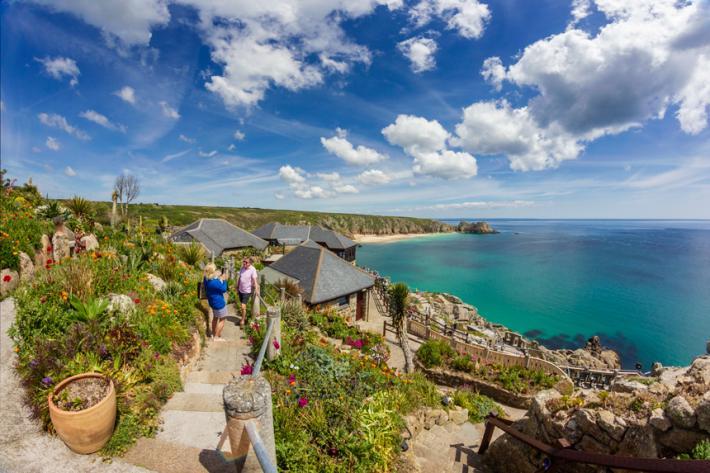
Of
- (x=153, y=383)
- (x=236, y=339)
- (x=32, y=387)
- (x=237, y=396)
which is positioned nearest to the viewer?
(x=237, y=396)

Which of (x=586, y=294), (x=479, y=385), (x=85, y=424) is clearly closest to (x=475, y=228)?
(x=586, y=294)

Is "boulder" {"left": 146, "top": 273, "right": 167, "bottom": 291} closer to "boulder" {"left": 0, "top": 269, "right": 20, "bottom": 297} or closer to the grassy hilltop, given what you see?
"boulder" {"left": 0, "top": 269, "right": 20, "bottom": 297}

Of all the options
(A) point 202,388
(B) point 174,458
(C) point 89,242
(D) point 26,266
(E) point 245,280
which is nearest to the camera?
(B) point 174,458

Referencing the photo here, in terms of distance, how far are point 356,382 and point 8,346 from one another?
8.14 metres

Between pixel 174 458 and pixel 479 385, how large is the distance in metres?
15.0

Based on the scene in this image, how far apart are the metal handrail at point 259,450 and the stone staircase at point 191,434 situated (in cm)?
185

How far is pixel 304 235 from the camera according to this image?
4500cm

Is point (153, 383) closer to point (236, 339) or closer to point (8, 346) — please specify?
point (236, 339)

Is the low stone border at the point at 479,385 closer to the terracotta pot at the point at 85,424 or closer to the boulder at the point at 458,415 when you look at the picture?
the boulder at the point at 458,415

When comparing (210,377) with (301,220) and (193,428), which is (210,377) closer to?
(193,428)

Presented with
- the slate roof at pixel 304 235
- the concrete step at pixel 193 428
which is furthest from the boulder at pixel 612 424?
the slate roof at pixel 304 235

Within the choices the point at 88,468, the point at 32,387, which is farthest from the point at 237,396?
the point at 32,387

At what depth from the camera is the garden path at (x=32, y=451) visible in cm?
407

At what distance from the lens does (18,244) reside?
33.2 ft
